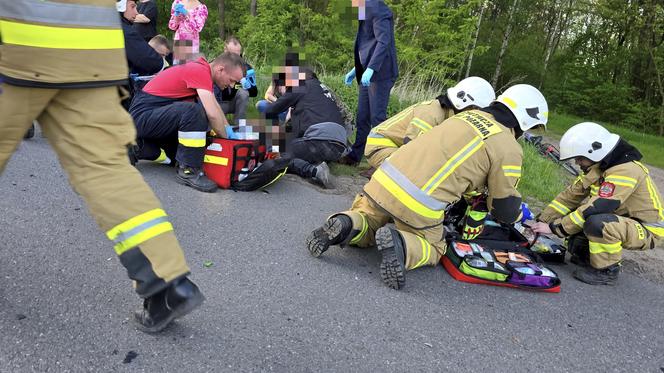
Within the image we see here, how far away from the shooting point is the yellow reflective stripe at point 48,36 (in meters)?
1.72

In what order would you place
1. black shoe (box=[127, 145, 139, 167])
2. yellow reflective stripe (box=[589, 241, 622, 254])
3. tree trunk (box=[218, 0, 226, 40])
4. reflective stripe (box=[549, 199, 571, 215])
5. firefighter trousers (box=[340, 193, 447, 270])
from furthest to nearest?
tree trunk (box=[218, 0, 226, 40]) → reflective stripe (box=[549, 199, 571, 215]) → black shoe (box=[127, 145, 139, 167]) → yellow reflective stripe (box=[589, 241, 622, 254]) → firefighter trousers (box=[340, 193, 447, 270])

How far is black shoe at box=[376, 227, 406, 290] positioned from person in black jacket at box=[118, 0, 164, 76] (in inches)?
132

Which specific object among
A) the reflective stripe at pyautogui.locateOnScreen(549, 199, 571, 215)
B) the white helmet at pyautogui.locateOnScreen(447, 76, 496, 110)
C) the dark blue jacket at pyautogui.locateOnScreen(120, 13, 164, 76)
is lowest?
the reflective stripe at pyautogui.locateOnScreen(549, 199, 571, 215)

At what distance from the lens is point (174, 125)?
423cm

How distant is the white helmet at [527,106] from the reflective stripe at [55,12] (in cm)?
274

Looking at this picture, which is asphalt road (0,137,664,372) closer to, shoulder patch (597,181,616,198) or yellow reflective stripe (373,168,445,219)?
yellow reflective stripe (373,168,445,219)

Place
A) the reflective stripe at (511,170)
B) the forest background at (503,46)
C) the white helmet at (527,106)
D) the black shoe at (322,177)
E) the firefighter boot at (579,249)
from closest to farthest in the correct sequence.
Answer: the reflective stripe at (511,170) → the white helmet at (527,106) → the firefighter boot at (579,249) → the black shoe at (322,177) → the forest background at (503,46)

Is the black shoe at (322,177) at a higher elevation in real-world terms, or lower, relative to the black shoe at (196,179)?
lower

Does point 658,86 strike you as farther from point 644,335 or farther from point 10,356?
point 10,356

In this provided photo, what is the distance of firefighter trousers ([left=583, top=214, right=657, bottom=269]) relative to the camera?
3799 mm

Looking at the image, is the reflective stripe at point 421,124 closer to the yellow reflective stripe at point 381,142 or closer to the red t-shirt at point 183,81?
the yellow reflective stripe at point 381,142

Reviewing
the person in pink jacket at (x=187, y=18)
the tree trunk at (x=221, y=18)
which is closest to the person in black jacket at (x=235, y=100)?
the person in pink jacket at (x=187, y=18)

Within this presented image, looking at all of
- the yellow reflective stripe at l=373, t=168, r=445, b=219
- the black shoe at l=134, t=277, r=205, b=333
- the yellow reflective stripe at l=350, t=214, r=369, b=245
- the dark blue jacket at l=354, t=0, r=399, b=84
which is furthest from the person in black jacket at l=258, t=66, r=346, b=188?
the black shoe at l=134, t=277, r=205, b=333

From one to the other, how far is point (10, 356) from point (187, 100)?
9.74 ft
